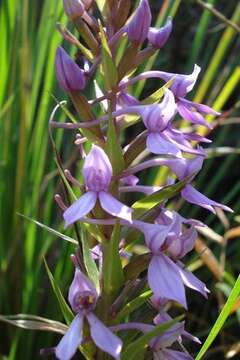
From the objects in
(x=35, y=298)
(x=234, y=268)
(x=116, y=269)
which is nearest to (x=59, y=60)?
(x=116, y=269)

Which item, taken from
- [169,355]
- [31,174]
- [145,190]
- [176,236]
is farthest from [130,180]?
[31,174]

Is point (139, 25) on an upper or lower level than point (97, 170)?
upper

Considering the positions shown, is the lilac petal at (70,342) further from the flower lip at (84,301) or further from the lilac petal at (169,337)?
the lilac petal at (169,337)

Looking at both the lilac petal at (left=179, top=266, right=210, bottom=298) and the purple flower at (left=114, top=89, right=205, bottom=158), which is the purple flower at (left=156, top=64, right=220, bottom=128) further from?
the lilac petal at (left=179, top=266, right=210, bottom=298)

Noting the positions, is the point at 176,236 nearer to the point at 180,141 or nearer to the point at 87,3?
the point at 180,141

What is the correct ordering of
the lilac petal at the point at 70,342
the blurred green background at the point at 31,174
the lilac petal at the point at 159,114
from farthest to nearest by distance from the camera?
the blurred green background at the point at 31,174 → the lilac petal at the point at 159,114 → the lilac petal at the point at 70,342

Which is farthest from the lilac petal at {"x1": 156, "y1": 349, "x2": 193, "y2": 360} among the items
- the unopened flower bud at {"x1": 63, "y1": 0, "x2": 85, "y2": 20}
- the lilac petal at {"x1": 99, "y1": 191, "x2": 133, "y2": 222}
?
the unopened flower bud at {"x1": 63, "y1": 0, "x2": 85, "y2": 20}

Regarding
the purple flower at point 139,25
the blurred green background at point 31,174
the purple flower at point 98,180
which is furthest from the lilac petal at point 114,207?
the blurred green background at point 31,174
